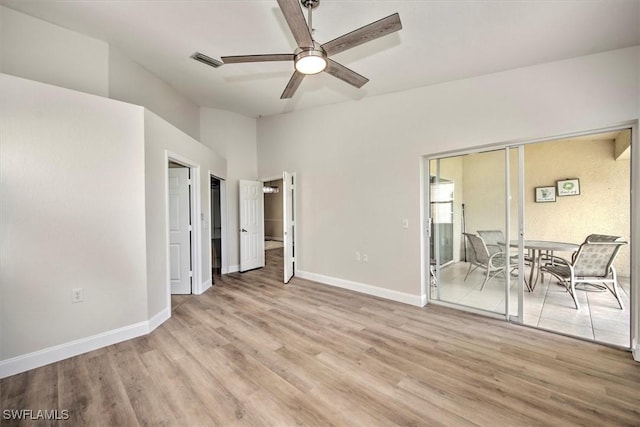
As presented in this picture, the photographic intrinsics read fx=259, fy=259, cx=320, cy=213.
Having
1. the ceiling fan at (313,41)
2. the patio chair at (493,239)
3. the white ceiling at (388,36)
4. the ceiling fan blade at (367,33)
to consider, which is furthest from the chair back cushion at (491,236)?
the ceiling fan blade at (367,33)

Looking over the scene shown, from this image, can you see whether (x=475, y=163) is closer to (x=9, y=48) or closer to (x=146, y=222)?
(x=146, y=222)

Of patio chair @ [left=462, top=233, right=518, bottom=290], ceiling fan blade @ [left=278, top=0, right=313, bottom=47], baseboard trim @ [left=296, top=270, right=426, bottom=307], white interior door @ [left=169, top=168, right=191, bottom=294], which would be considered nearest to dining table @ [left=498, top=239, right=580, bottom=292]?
patio chair @ [left=462, top=233, right=518, bottom=290]

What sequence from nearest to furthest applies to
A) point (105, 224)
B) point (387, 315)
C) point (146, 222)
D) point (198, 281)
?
point (105, 224)
point (146, 222)
point (387, 315)
point (198, 281)

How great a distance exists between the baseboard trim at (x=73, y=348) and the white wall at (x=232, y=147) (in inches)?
104

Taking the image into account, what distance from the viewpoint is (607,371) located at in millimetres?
2180

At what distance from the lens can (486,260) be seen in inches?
138

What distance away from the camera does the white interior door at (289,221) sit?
192 inches

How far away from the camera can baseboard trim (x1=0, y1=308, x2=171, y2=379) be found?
7.15 ft

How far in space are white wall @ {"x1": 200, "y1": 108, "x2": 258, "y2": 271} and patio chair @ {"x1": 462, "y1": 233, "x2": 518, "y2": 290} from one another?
174 inches

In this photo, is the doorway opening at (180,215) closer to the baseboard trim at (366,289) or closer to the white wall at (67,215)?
the white wall at (67,215)

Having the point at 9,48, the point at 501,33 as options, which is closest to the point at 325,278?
the point at 501,33

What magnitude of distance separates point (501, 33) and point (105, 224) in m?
4.29

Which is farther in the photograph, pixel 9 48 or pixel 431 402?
pixel 9 48

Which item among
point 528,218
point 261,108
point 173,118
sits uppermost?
point 261,108
